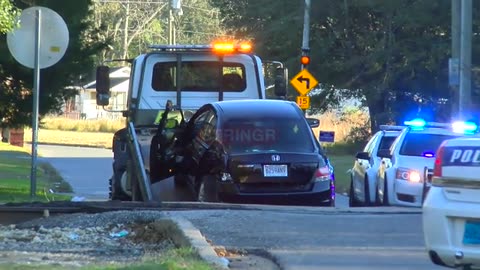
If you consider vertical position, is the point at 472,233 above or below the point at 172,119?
below

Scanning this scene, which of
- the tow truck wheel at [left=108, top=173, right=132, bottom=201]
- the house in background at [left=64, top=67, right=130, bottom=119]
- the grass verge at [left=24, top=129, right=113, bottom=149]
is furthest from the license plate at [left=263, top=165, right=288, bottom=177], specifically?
the house in background at [left=64, top=67, right=130, bottom=119]

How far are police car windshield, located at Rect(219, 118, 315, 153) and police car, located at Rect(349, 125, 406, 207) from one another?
17.1 ft

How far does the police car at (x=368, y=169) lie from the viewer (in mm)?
18469

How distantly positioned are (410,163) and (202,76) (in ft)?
12.1

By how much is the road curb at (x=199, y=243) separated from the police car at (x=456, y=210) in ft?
5.80

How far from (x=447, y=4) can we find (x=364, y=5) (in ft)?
12.9

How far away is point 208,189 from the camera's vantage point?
43.3 feet

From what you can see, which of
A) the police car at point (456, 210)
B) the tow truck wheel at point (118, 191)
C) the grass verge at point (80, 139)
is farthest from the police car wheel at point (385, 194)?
the grass verge at point (80, 139)

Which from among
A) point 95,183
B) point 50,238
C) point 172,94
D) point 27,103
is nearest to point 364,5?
point 95,183

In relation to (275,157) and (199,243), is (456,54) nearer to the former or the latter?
(275,157)

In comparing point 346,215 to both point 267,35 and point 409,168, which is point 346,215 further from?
point 267,35

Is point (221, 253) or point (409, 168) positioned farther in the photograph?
point (409, 168)

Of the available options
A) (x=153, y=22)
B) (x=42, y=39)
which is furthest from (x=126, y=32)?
(x=42, y=39)

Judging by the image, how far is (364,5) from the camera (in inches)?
1398
